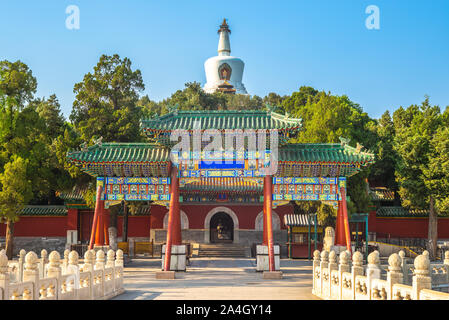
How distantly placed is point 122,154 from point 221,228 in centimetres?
1622

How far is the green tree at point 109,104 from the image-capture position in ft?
103

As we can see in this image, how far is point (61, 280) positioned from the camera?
11.7m

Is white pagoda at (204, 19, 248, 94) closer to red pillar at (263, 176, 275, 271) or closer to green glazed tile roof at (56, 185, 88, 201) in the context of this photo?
green glazed tile roof at (56, 185, 88, 201)

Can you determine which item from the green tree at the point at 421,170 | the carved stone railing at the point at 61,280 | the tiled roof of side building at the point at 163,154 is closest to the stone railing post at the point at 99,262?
the carved stone railing at the point at 61,280

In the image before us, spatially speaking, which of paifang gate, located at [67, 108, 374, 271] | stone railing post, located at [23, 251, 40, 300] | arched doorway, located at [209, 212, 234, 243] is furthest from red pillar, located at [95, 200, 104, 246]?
arched doorway, located at [209, 212, 234, 243]

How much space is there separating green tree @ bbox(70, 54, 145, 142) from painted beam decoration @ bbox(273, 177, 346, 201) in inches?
515

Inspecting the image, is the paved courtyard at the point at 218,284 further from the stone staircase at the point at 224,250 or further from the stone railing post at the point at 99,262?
the stone staircase at the point at 224,250

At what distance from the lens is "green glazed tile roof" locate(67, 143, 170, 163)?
2166 centimetres

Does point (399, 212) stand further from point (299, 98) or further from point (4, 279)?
point (4, 279)

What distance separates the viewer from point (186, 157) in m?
21.6

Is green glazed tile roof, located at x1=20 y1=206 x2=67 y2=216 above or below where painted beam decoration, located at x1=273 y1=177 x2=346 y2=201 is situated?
below

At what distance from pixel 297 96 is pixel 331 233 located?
23933 mm

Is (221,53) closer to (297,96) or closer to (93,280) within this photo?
(297,96)

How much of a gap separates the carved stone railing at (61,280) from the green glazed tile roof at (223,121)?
6367 mm
